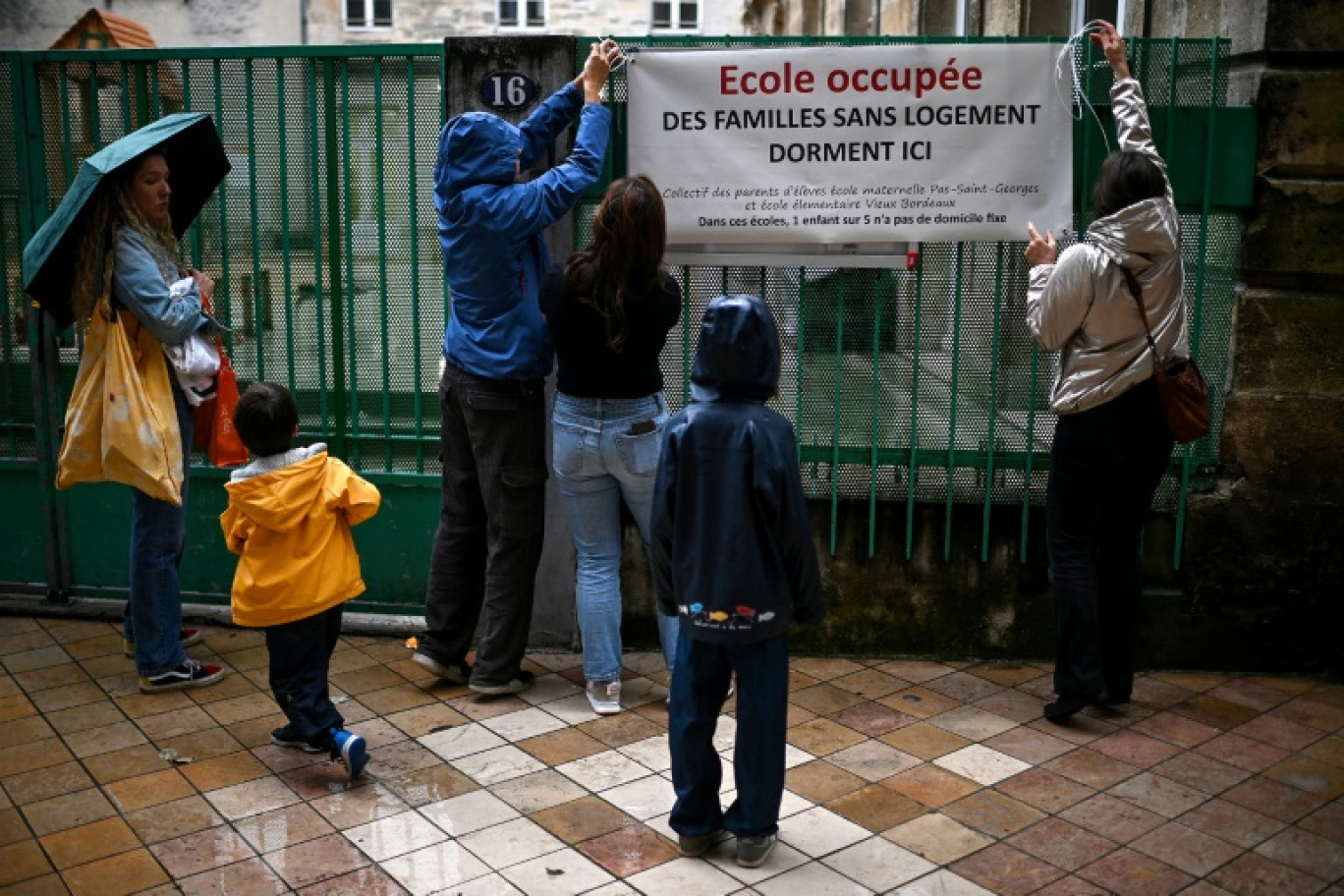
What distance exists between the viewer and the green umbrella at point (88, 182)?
188 inches

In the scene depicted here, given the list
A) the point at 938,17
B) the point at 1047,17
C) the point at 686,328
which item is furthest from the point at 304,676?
the point at 938,17

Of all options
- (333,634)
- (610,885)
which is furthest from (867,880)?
(333,634)

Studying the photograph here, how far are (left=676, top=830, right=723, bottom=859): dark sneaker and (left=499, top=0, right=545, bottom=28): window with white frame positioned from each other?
92.0ft

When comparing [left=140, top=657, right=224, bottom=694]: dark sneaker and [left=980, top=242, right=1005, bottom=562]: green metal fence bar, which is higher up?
[left=980, top=242, right=1005, bottom=562]: green metal fence bar

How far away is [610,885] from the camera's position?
3.68 m

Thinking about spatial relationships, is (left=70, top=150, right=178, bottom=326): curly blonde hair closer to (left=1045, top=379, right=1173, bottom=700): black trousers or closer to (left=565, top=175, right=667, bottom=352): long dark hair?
(left=565, top=175, right=667, bottom=352): long dark hair

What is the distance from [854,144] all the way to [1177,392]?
4.90 feet

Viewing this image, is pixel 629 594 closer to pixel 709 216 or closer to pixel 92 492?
pixel 709 216

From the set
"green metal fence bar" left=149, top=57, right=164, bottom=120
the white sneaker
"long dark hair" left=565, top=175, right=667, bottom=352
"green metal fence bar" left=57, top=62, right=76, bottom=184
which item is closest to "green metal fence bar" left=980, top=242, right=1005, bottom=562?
"long dark hair" left=565, top=175, right=667, bottom=352

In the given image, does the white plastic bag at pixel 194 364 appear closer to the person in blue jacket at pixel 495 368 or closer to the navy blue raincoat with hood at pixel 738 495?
the person in blue jacket at pixel 495 368

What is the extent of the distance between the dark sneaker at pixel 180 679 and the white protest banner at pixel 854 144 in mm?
2458

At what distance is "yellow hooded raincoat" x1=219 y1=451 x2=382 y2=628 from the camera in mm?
4277

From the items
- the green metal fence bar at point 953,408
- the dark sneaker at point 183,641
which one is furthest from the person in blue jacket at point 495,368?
the green metal fence bar at point 953,408

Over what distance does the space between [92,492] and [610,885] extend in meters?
3.47
